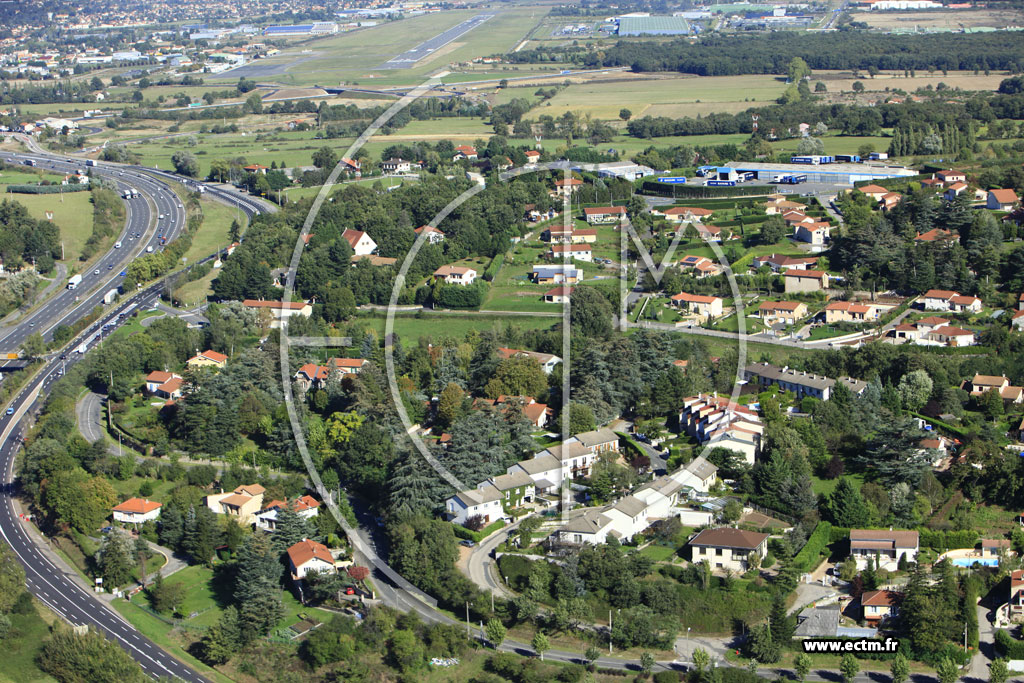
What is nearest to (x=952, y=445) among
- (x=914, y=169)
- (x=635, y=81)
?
(x=914, y=169)

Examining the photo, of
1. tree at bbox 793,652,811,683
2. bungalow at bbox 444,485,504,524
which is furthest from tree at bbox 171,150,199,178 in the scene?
tree at bbox 793,652,811,683

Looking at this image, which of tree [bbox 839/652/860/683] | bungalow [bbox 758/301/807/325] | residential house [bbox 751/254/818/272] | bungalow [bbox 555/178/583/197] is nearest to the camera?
tree [bbox 839/652/860/683]

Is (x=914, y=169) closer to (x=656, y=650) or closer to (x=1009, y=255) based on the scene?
(x=1009, y=255)

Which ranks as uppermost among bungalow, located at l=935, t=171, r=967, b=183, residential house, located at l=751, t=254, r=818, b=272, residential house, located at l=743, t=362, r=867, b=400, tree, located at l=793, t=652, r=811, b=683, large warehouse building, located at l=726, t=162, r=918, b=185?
bungalow, located at l=935, t=171, r=967, b=183

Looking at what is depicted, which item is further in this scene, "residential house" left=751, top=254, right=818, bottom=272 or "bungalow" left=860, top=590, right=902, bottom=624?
"residential house" left=751, top=254, right=818, bottom=272

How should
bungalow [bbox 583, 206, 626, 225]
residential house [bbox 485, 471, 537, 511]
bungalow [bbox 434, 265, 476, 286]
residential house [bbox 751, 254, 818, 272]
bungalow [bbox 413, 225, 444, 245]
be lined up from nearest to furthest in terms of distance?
residential house [bbox 485, 471, 537, 511], residential house [bbox 751, 254, 818, 272], bungalow [bbox 434, 265, 476, 286], bungalow [bbox 413, 225, 444, 245], bungalow [bbox 583, 206, 626, 225]

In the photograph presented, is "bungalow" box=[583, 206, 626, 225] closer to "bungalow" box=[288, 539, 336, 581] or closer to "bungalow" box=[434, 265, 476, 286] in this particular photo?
"bungalow" box=[434, 265, 476, 286]

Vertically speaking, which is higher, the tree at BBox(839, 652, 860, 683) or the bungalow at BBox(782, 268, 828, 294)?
the bungalow at BBox(782, 268, 828, 294)

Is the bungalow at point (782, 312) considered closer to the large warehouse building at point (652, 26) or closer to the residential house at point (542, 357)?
the residential house at point (542, 357)
